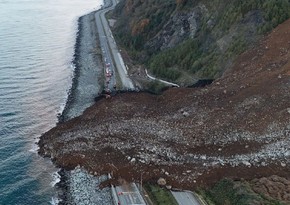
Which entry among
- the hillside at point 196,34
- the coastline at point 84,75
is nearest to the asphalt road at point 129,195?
the coastline at point 84,75

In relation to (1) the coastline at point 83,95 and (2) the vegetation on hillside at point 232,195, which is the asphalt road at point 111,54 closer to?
(1) the coastline at point 83,95

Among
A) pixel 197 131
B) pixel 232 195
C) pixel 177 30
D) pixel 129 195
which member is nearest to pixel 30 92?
pixel 177 30

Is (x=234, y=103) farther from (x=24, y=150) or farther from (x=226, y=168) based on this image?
(x=24, y=150)

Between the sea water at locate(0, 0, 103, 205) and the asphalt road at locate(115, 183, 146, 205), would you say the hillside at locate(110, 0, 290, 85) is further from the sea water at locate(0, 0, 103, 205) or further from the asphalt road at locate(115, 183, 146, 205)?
the asphalt road at locate(115, 183, 146, 205)

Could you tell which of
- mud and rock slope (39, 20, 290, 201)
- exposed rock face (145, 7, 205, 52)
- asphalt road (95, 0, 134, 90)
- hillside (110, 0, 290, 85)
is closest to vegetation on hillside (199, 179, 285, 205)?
mud and rock slope (39, 20, 290, 201)

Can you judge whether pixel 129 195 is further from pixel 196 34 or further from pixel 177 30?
pixel 177 30

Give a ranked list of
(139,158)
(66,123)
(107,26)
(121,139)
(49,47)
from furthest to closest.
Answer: (107,26) < (49,47) < (66,123) < (121,139) < (139,158)

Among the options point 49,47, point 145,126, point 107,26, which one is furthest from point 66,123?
point 107,26

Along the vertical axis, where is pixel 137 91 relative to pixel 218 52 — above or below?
below
